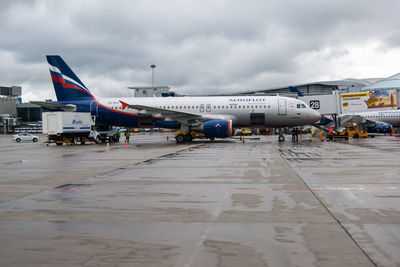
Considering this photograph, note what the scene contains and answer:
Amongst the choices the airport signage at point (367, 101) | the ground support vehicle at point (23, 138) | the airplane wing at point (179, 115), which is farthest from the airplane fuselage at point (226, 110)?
the airport signage at point (367, 101)

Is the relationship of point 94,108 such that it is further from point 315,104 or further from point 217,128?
point 315,104

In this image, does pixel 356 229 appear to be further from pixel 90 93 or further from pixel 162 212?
pixel 90 93

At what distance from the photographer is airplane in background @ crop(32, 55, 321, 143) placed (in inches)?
1089

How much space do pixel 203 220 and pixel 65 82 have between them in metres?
28.6

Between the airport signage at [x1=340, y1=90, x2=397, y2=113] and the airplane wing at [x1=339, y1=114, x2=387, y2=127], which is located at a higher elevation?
the airport signage at [x1=340, y1=90, x2=397, y2=113]

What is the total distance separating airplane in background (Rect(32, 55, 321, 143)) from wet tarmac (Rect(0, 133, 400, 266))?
1726 centimetres

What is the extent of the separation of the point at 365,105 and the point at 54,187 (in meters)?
48.2

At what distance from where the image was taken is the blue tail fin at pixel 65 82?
30.4 metres

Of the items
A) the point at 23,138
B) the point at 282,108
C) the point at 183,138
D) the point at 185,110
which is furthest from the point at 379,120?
the point at 23,138

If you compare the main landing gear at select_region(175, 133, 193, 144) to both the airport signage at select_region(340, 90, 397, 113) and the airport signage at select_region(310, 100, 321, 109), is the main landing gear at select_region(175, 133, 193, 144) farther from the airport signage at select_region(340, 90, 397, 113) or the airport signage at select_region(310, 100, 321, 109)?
the airport signage at select_region(340, 90, 397, 113)

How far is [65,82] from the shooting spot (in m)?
30.9

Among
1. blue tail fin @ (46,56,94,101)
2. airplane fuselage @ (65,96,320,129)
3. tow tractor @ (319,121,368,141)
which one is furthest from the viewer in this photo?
tow tractor @ (319,121,368,141)

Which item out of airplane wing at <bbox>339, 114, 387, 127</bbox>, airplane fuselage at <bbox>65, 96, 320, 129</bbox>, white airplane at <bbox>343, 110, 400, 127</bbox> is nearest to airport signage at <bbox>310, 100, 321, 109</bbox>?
airplane wing at <bbox>339, 114, 387, 127</bbox>

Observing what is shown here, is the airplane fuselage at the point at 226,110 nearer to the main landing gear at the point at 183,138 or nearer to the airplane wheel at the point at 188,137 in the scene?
the main landing gear at the point at 183,138
